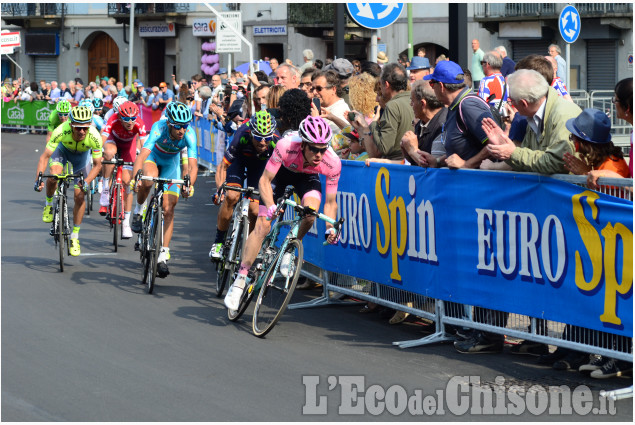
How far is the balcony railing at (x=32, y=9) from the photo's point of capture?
65.1 meters

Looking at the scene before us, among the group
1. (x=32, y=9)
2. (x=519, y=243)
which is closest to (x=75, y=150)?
(x=519, y=243)

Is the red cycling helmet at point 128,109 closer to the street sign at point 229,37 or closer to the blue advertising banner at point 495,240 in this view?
the blue advertising banner at point 495,240

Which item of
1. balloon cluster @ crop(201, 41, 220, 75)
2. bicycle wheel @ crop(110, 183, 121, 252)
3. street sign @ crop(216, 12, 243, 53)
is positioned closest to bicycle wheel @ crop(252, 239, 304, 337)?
bicycle wheel @ crop(110, 183, 121, 252)

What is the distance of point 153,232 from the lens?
37.0 feet

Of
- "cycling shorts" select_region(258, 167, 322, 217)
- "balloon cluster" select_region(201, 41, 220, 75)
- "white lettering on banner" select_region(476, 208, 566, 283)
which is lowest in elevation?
"white lettering on banner" select_region(476, 208, 566, 283)

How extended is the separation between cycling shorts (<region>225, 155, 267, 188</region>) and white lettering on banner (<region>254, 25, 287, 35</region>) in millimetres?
40335

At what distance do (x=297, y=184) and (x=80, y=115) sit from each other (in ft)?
16.0

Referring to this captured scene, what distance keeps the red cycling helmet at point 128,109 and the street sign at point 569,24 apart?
695 centimetres

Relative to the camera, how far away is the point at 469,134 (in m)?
8.27

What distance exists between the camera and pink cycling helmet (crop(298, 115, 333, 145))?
870 centimetres

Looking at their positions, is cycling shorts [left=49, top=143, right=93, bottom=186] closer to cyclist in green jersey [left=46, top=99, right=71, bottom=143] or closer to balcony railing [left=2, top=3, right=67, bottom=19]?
cyclist in green jersey [left=46, top=99, right=71, bottom=143]

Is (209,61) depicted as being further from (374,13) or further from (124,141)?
(374,13)

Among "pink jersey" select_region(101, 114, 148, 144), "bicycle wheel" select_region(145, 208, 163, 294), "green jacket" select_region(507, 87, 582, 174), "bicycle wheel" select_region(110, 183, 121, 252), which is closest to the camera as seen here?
"green jacket" select_region(507, 87, 582, 174)

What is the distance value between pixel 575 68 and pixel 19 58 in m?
41.1
